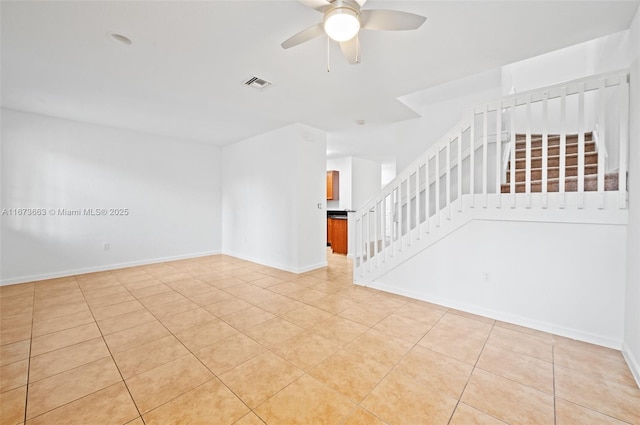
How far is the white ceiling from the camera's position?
1.97m

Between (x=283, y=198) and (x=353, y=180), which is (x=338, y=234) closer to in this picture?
(x=353, y=180)

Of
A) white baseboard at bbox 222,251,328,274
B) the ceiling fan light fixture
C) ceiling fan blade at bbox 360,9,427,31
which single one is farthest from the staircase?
white baseboard at bbox 222,251,328,274

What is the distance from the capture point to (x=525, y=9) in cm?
196

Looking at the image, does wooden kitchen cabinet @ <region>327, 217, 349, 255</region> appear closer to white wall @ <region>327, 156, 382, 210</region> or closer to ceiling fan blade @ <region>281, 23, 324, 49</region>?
white wall @ <region>327, 156, 382, 210</region>

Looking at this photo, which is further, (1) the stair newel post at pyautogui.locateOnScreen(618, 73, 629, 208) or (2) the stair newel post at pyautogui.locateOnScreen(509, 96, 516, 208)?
(2) the stair newel post at pyautogui.locateOnScreen(509, 96, 516, 208)

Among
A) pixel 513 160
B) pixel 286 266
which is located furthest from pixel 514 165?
pixel 286 266

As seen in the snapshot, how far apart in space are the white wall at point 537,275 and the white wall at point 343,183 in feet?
15.7

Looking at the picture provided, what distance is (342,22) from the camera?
1.68 metres

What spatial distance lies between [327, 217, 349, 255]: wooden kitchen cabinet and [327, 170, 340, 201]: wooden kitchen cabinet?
1315 millimetres

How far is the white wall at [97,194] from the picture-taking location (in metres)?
4.07

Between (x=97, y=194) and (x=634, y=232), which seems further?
(x=97, y=194)

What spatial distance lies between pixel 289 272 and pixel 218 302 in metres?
1.61

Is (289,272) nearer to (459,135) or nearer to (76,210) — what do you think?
(459,135)

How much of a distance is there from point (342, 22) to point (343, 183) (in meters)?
6.43
